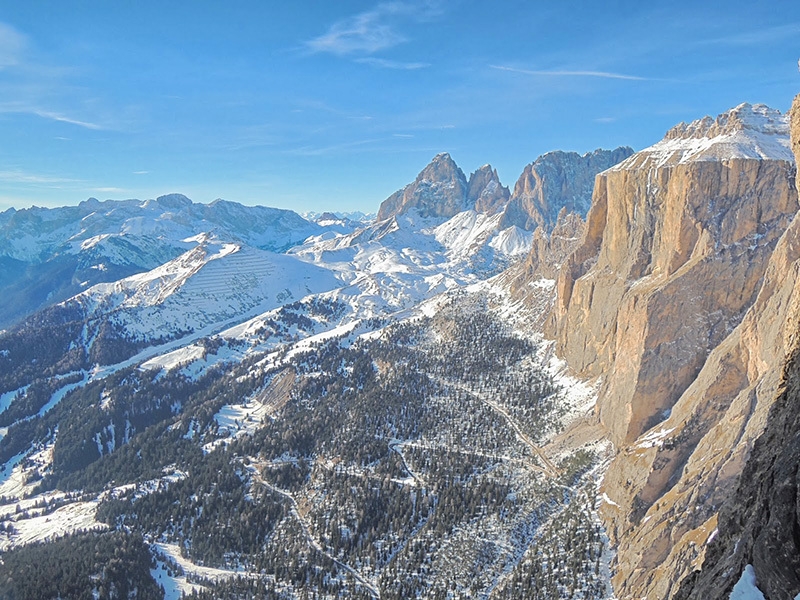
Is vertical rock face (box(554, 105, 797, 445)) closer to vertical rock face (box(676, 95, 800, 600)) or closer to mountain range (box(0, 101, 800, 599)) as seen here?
mountain range (box(0, 101, 800, 599))

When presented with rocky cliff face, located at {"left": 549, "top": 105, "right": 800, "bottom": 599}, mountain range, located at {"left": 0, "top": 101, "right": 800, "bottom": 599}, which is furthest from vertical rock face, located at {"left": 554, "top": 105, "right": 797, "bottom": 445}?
mountain range, located at {"left": 0, "top": 101, "right": 800, "bottom": 599}

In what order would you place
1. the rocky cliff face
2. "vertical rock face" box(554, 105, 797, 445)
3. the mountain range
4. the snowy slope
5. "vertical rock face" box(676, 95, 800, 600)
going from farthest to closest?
1. the snowy slope
2. "vertical rock face" box(554, 105, 797, 445)
3. the mountain range
4. the rocky cliff face
5. "vertical rock face" box(676, 95, 800, 600)

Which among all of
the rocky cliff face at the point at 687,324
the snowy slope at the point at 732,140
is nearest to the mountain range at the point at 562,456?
the rocky cliff face at the point at 687,324

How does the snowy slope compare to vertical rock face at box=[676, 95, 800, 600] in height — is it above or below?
above

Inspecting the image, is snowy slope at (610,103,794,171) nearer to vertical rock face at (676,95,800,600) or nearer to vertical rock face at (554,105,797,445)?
vertical rock face at (554,105,797,445)

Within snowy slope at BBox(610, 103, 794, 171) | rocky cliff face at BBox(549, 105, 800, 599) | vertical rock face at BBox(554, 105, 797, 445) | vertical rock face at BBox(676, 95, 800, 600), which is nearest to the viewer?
vertical rock face at BBox(676, 95, 800, 600)

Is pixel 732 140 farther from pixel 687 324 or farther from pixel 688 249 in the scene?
pixel 687 324

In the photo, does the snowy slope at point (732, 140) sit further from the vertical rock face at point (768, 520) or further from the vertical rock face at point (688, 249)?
the vertical rock face at point (768, 520)

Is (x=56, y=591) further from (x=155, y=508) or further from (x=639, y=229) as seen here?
(x=639, y=229)

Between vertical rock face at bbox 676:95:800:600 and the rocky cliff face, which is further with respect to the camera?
the rocky cliff face
